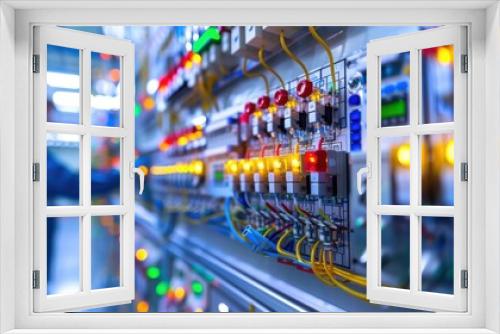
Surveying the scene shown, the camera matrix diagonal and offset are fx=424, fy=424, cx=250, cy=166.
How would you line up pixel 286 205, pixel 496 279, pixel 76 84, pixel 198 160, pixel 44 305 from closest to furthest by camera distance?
pixel 496 279 → pixel 44 305 → pixel 76 84 → pixel 286 205 → pixel 198 160

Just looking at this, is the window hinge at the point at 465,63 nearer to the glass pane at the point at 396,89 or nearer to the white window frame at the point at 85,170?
the glass pane at the point at 396,89

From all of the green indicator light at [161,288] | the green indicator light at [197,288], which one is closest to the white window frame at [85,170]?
the green indicator light at [197,288]

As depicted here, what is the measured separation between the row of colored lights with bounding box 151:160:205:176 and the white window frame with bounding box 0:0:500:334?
9.05 feet

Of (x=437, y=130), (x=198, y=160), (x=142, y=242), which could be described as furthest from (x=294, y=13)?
(x=142, y=242)

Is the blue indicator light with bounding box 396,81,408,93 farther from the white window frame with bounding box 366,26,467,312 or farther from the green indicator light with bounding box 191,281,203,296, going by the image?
the green indicator light with bounding box 191,281,203,296

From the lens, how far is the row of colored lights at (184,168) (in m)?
4.17

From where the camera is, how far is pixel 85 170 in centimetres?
155

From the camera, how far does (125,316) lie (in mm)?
1399

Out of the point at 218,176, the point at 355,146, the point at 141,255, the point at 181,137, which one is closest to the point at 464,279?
the point at 355,146

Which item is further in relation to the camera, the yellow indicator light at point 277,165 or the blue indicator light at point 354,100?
the yellow indicator light at point 277,165

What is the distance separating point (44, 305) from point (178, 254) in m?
3.30

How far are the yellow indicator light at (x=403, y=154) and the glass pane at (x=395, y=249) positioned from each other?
358 mm

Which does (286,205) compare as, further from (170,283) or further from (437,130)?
(170,283)

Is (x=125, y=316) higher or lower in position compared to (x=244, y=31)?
lower
